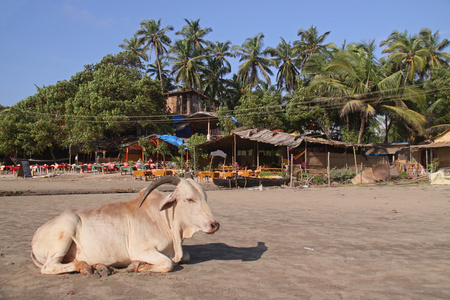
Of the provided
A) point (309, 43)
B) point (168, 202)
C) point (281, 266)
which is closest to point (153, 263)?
point (168, 202)

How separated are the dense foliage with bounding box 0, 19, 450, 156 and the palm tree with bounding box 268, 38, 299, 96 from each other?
5.3 inches

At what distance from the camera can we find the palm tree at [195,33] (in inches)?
1895

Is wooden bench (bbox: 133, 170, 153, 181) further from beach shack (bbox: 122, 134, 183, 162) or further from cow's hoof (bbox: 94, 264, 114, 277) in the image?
cow's hoof (bbox: 94, 264, 114, 277)

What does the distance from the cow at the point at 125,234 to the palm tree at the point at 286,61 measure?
4156 centimetres

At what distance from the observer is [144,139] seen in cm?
2928

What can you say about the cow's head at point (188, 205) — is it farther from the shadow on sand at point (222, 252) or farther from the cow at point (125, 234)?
the shadow on sand at point (222, 252)

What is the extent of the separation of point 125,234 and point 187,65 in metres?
40.1

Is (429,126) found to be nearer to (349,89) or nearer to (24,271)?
(349,89)

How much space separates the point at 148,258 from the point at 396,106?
32.6m

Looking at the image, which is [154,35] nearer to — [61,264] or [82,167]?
[82,167]

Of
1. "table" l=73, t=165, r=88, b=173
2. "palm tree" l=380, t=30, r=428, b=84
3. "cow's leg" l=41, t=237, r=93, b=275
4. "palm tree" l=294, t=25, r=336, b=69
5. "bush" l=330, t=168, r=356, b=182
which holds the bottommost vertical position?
"cow's leg" l=41, t=237, r=93, b=275

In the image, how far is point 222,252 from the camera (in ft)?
15.4

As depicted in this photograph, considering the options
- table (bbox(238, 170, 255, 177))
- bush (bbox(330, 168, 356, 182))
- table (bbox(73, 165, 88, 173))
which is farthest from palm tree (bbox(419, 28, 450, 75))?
table (bbox(73, 165, 88, 173))

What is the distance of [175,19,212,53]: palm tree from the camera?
48.1 m
